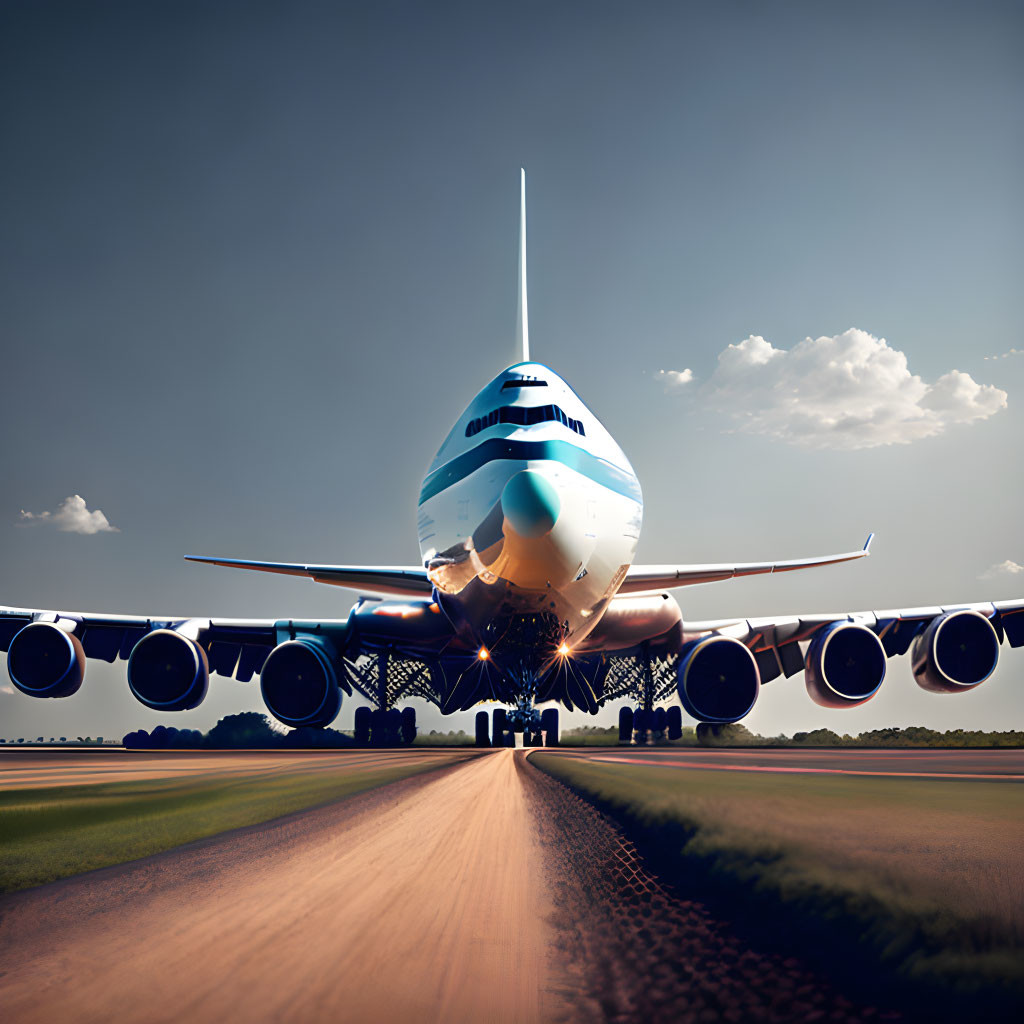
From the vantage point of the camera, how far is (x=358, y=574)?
1608cm

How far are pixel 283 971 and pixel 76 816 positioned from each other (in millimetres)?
2574

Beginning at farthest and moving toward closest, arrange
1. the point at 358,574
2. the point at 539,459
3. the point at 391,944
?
the point at 358,574, the point at 539,459, the point at 391,944

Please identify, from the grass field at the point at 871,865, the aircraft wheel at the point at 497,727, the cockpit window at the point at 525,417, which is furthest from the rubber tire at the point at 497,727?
the grass field at the point at 871,865

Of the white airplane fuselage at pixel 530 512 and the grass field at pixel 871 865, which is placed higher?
→ the white airplane fuselage at pixel 530 512

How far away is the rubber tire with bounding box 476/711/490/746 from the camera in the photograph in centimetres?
2152

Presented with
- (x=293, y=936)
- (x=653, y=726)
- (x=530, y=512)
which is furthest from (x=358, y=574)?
(x=293, y=936)

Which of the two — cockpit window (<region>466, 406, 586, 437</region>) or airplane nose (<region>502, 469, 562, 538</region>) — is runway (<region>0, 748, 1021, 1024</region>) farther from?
cockpit window (<region>466, 406, 586, 437</region>)

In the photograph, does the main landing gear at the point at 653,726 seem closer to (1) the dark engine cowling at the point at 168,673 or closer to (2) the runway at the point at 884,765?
(1) the dark engine cowling at the point at 168,673

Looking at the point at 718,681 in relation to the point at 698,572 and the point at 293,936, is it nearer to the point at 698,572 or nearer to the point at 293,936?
the point at 698,572

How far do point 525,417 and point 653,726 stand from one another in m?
14.0

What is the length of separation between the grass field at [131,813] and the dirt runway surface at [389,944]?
234mm

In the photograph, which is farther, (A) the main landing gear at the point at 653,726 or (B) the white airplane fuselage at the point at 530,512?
(A) the main landing gear at the point at 653,726

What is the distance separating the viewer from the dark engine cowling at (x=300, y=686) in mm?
17375

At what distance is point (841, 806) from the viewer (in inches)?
102
